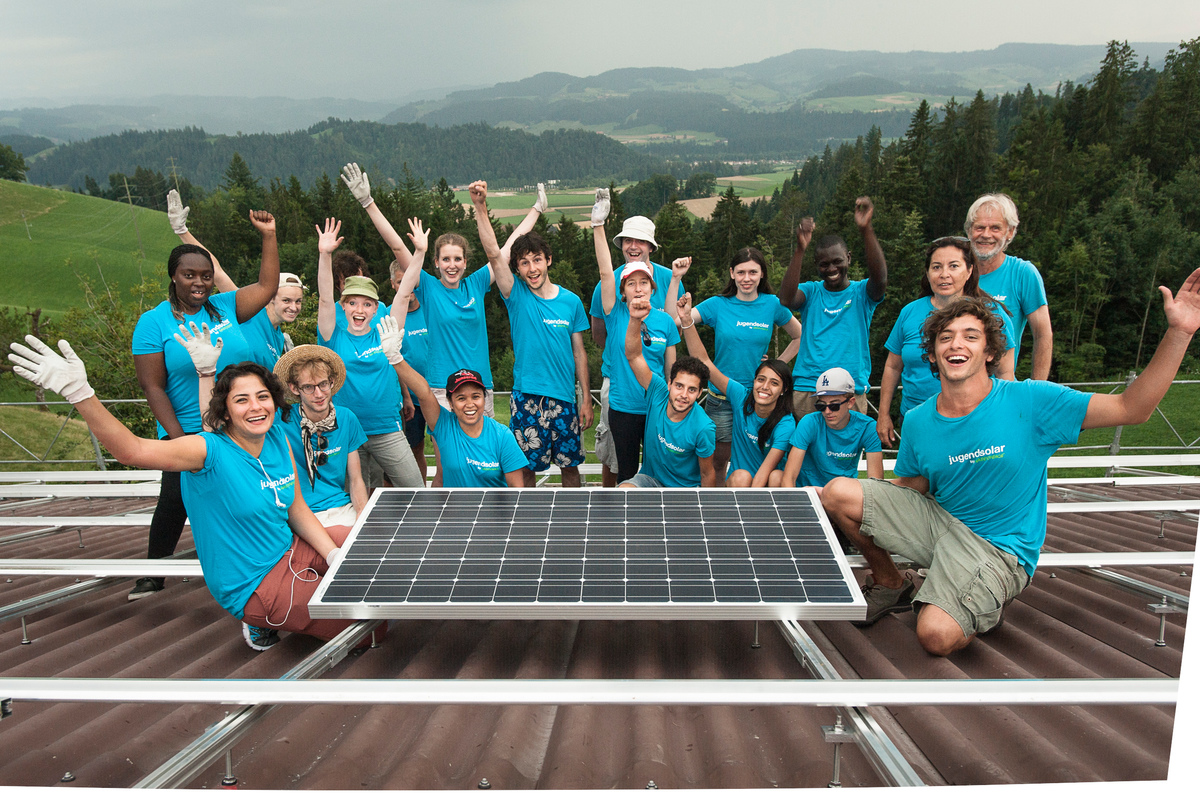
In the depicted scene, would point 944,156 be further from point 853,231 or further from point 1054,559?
point 1054,559

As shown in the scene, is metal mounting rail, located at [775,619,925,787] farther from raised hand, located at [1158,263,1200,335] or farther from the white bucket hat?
the white bucket hat

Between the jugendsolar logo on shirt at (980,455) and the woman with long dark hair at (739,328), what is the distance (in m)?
2.94

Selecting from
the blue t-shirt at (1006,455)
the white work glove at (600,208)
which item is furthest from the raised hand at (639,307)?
the blue t-shirt at (1006,455)

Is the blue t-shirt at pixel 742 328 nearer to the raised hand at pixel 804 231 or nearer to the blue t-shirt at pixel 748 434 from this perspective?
the blue t-shirt at pixel 748 434

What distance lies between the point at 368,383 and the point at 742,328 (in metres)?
3.76

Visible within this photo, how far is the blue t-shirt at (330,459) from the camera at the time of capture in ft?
16.5

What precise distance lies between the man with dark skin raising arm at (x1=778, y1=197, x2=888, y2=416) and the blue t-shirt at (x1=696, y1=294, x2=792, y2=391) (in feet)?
1.02

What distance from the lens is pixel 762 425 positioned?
6270 mm

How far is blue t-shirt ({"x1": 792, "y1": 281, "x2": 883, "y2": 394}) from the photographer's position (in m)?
6.88

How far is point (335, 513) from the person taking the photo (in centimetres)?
510

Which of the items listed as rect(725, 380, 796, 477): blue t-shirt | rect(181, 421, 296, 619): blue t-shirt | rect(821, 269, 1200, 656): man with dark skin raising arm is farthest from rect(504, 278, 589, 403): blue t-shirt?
rect(821, 269, 1200, 656): man with dark skin raising arm

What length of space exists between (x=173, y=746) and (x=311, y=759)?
0.67 meters

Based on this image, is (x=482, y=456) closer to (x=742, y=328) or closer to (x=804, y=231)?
(x=742, y=328)

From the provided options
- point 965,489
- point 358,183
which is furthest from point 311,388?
point 965,489
